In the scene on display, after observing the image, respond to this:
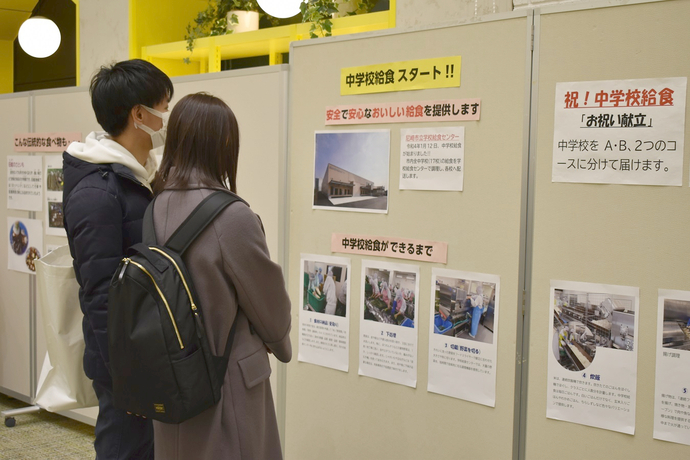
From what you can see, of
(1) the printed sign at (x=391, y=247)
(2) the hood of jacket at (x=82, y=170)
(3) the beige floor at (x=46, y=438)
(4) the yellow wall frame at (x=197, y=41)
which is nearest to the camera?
(2) the hood of jacket at (x=82, y=170)

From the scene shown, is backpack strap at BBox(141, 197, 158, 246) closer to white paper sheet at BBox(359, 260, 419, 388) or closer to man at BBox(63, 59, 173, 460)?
man at BBox(63, 59, 173, 460)

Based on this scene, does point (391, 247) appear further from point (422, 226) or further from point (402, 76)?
point (402, 76)

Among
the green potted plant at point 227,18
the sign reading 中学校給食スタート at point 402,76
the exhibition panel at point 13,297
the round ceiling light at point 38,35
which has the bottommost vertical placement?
the exhibition panel at point 13,297

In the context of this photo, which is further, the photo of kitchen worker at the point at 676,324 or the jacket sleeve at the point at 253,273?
the photo of kitchen worker at the point at 676,324

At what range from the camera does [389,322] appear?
219 centimetres

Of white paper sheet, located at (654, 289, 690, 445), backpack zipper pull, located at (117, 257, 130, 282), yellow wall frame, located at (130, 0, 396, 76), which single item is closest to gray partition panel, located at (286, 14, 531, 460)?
white paper sheet, located at (654, 289, 690, 445)

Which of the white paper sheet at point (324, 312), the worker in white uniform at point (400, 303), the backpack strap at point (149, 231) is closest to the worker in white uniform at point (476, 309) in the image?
the worker in white uniform at point (400, 303)

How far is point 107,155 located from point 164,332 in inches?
24.7

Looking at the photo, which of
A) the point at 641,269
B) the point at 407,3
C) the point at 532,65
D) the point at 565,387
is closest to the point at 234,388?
the point at 565,387

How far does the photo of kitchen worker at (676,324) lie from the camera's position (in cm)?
166

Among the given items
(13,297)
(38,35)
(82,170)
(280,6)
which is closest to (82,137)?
(13,297)

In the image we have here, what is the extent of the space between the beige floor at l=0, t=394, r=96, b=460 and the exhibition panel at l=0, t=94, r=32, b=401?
0.62ft

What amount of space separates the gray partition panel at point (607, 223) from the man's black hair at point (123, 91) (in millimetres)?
1154

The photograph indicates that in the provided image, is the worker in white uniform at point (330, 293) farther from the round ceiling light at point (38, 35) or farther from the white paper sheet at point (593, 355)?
the round ceiling light at point (38, 35)
